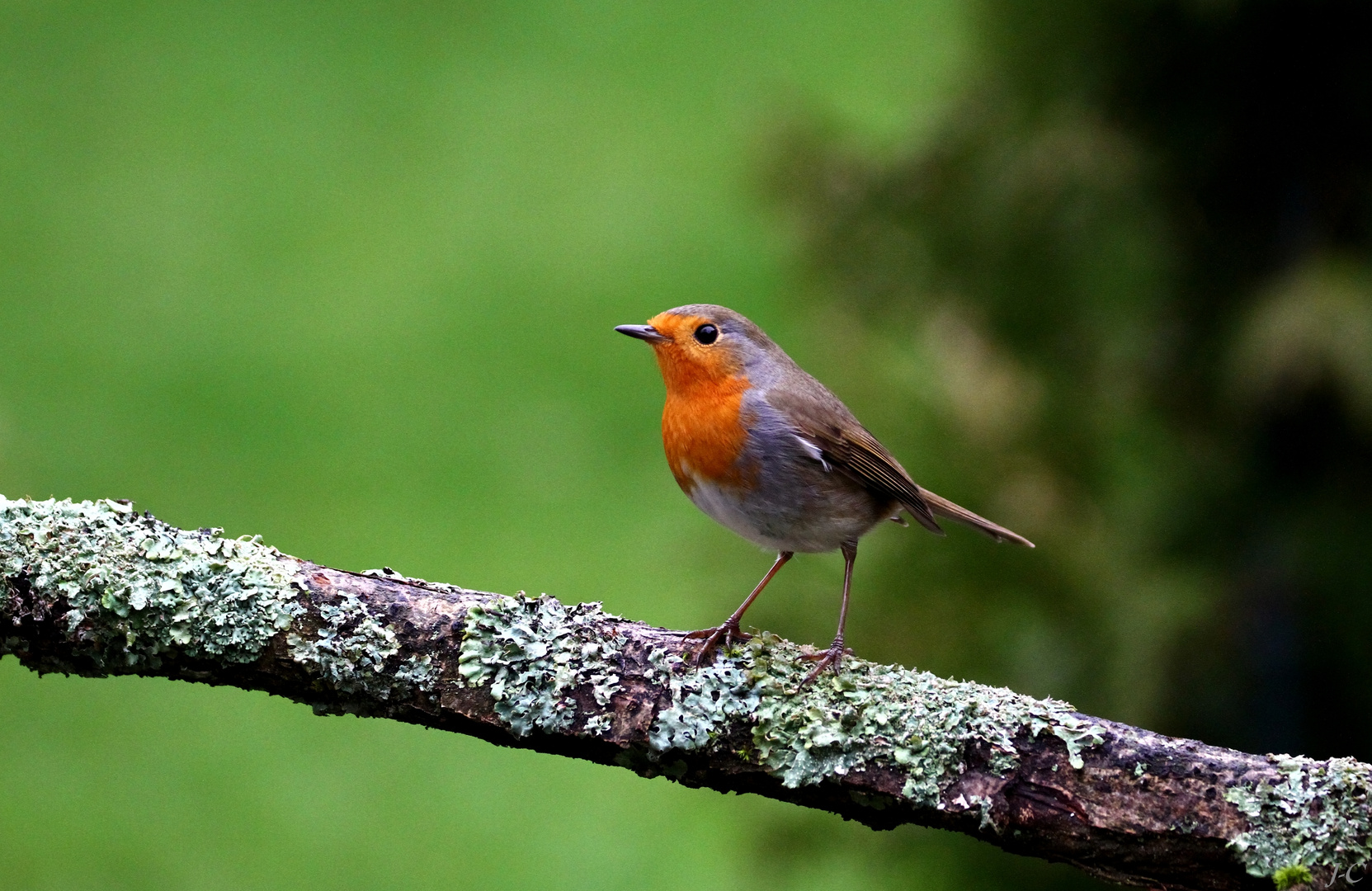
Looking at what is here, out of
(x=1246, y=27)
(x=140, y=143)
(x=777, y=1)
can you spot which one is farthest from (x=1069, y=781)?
(x=777, y=1)

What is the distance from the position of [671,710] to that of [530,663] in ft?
0.99

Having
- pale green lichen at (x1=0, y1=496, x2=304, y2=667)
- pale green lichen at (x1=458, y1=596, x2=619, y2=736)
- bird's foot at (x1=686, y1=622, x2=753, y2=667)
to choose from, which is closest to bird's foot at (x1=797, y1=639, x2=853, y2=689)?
bird's foot at (x1=686, y1=622, x2=753, y2=667)

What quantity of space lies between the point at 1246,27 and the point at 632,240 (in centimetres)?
669

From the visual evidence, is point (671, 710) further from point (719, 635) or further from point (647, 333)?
point (647, 333)

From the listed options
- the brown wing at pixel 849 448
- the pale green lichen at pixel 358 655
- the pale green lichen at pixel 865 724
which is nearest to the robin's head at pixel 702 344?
the brown wing at pixel 849 448

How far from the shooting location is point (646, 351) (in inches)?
398

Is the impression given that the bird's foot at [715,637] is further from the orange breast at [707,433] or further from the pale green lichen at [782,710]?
the orange breast at [707,433]

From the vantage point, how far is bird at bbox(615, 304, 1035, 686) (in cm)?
345

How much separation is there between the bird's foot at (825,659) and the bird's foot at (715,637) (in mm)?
183

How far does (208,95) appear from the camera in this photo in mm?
11289

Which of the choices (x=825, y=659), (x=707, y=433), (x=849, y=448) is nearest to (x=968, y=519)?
(x=849, y=448)

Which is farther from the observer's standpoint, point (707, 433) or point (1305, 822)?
point (707, 433)

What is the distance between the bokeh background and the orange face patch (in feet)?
3.53

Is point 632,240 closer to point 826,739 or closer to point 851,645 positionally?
point 851,645
